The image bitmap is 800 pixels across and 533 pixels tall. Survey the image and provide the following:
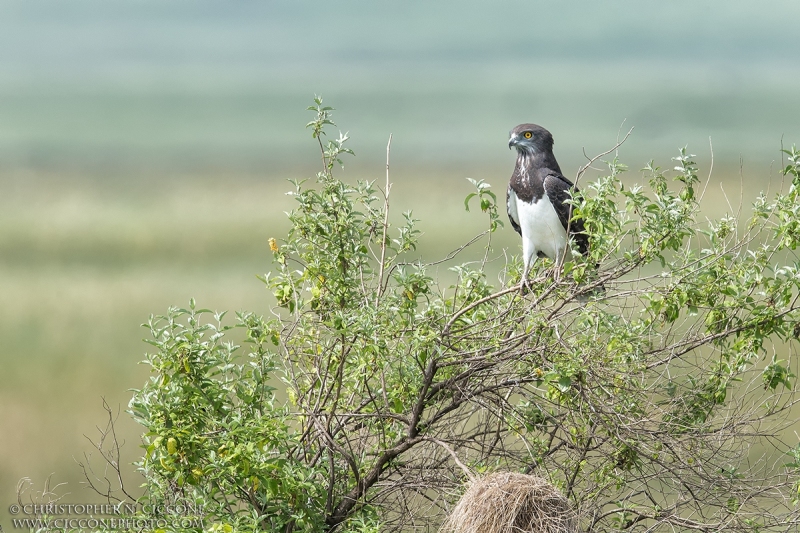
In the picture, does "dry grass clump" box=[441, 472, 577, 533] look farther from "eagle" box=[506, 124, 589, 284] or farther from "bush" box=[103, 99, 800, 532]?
"eagle" box=[506, 124, 589, 284]

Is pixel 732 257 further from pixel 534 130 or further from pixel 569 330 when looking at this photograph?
pixel 534 130

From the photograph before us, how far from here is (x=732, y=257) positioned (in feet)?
13.4

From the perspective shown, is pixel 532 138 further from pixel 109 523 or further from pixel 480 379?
pixel 109 523

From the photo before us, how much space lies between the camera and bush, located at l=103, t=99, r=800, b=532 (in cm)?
362

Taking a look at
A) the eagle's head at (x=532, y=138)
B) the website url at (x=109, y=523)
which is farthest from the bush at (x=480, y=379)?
the eagle's head at (x=532, y=138)

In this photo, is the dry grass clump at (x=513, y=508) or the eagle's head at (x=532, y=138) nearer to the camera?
the dry grass clump at (x=513, y=508)

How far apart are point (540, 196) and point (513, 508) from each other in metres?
2.62

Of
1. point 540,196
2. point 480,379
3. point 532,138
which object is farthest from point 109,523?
point 532,138

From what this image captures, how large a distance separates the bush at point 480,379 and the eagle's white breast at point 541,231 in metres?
0.69

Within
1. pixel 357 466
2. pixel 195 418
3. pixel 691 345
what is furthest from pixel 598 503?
pixel 195 418

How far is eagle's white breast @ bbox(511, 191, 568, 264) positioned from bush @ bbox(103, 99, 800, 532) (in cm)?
69

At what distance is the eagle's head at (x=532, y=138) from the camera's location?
17.8ft

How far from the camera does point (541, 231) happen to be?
17.8ft

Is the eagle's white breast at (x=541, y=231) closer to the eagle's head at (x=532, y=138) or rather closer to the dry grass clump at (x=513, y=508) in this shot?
the eagle's head at (x=532, y=138)
